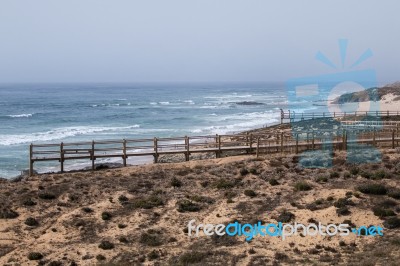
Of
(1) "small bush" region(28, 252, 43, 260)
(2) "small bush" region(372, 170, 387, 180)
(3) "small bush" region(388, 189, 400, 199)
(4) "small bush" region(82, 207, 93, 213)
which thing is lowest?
(1) "small bush" region(28, 252, 43, 260)

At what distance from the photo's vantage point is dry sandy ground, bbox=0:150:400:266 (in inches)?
570

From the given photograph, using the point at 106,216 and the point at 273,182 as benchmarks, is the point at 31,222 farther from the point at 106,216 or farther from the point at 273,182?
the point at 273,182

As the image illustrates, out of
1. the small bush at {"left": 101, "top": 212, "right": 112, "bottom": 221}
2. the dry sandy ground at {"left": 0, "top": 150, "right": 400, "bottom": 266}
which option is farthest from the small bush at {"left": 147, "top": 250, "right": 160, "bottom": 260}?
the small bush at {"left": 101, "top": 212, "right": 112, "bottom": 221}

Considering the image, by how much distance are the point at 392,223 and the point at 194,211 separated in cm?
705

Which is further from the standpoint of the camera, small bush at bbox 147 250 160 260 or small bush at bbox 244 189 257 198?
small bush at bbox 244 189 257 198

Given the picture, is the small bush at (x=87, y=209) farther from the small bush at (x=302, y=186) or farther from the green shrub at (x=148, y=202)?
the small bush at (x=302, y=186)

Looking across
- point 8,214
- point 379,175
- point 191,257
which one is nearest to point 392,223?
point 379,175

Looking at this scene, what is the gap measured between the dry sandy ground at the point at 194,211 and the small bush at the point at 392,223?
33mm

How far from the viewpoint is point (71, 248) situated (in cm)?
1530

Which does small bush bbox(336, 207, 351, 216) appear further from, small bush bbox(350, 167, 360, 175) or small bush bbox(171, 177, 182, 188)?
small bush bbox(171, 177, 182, 188)

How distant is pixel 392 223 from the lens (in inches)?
628

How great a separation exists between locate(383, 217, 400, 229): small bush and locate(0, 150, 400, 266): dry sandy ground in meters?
0.03

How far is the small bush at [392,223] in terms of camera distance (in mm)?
15912

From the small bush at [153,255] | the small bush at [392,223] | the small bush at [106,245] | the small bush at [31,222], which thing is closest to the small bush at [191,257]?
the small bush at [153,255]
